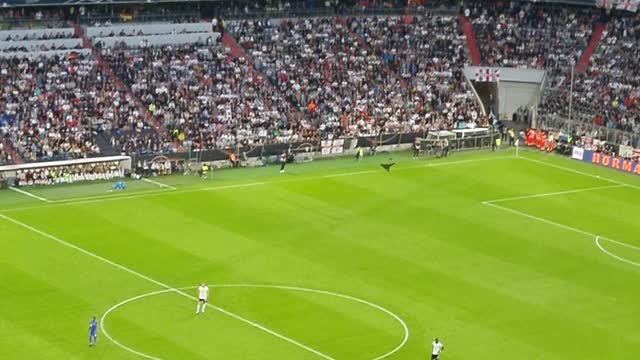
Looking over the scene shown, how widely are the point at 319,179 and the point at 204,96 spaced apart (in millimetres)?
13420

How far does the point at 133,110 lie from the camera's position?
101875mm

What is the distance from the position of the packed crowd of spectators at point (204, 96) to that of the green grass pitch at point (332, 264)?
4.73 metres

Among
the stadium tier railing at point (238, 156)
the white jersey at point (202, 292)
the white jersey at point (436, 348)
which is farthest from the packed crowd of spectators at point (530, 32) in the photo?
the white jersey at point (436, 348)

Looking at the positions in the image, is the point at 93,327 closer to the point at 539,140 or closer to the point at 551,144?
the point at 551,144

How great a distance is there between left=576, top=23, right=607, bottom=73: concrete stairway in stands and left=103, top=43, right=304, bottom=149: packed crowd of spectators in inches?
982

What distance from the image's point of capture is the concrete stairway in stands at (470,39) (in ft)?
390

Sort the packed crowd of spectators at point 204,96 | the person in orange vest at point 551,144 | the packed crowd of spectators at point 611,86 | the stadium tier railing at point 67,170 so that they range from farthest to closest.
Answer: the packed crowd of spectators at point 611,86 < the person in orange vest at point 551,144 < the packed crowd of spectators at point 204,96 < the stadium tier railing at point 67,170

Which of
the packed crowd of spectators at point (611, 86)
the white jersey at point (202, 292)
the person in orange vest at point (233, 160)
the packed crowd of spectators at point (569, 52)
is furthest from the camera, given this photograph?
the packed crowd of spectators at point (569, 52)

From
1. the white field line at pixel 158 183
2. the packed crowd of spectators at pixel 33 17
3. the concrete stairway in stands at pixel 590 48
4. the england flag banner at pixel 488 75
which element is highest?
the packed crowd of spectators at pixel 33 17

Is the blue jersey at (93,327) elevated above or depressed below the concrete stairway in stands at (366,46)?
below

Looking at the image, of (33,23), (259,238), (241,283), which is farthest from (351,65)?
(241,283)

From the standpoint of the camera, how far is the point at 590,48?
117562 millimetres

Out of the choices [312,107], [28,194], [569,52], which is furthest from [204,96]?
[569,52]

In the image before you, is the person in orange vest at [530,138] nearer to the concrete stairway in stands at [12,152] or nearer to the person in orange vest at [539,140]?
the person in orange vest at [539,140]
